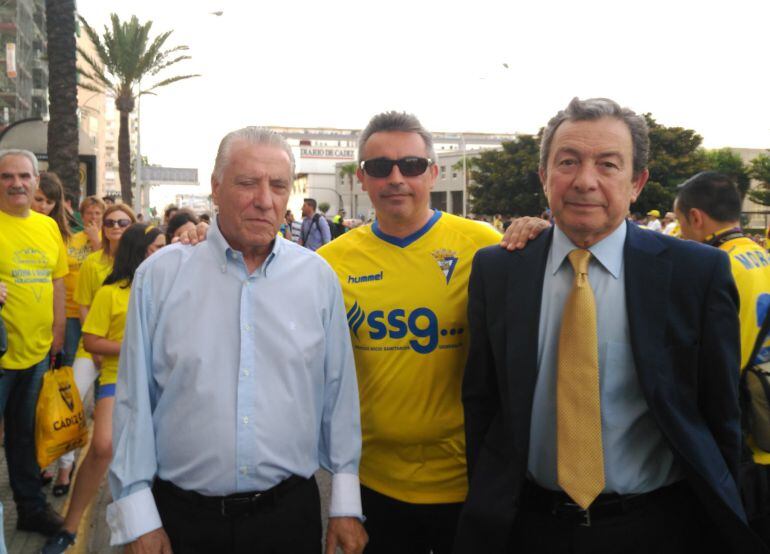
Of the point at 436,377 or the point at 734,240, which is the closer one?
the point at 436,377

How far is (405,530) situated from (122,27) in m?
29.5

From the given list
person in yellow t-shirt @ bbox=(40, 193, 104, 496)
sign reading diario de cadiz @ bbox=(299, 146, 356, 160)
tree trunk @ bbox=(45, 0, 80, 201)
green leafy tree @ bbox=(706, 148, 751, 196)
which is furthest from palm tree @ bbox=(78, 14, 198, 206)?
sign reading diario de cadiz @ bbox=(299, 146, 356, 160)

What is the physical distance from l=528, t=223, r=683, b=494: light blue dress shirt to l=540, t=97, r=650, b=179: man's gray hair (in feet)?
0.80

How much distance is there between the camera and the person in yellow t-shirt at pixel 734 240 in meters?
3.34

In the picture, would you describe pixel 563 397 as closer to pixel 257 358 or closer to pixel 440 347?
pixel 440 347

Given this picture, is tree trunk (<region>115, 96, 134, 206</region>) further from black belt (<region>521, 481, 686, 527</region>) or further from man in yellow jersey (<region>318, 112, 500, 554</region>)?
black belt (<region>521, 481, 686, 527</region>)

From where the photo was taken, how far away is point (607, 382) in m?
2.17

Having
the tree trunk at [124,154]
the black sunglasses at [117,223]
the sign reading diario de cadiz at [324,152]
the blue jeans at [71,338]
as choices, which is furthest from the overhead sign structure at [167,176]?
the sign reading diario de cadiz at [324,152]

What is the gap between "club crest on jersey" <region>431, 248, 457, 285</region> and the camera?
2875 mm

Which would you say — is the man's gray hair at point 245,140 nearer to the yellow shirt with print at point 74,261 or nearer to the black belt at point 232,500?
the black belt at point 232,500

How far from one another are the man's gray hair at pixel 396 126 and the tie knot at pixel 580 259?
0.98 m

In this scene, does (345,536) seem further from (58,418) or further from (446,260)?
(58,418)

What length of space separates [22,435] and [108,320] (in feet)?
3.16

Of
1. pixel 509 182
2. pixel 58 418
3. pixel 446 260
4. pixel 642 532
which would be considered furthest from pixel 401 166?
pixel 509 182
